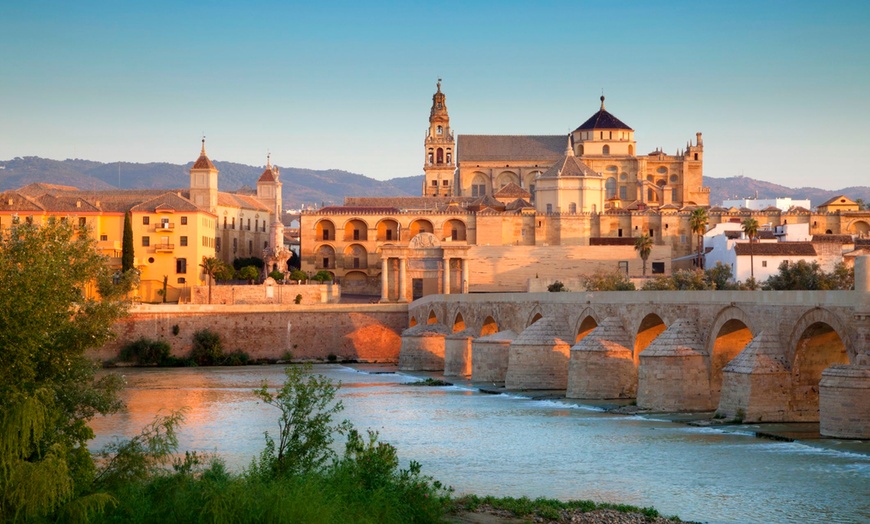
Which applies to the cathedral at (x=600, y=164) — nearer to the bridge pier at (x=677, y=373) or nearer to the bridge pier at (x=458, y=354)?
the bridge pier at (x=458, y=354)

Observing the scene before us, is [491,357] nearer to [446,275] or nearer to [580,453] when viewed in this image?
[580,453]

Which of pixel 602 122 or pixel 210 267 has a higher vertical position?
pixel 602 122

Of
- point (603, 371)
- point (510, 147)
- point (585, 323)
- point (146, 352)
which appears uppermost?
point (510, 147)

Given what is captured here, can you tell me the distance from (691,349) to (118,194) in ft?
218

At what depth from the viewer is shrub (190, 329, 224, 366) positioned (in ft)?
219

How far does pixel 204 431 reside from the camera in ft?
114

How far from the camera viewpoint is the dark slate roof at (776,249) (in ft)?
249

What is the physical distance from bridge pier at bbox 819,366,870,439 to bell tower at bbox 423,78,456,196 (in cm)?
9633

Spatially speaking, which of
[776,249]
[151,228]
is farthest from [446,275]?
[776,249]

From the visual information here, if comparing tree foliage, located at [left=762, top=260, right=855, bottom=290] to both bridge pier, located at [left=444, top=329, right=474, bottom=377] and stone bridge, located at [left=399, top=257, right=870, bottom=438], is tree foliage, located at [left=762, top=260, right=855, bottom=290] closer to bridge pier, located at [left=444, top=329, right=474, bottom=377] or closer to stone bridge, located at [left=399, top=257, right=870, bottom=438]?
bridge pier, located at [left=444, top=329, right=474, bottom=377]

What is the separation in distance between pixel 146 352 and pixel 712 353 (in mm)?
37749

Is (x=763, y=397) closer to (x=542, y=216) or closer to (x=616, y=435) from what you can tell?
(x=616, y=435)

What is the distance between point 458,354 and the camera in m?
56.5

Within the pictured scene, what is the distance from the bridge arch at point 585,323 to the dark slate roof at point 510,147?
70020 millimetres
